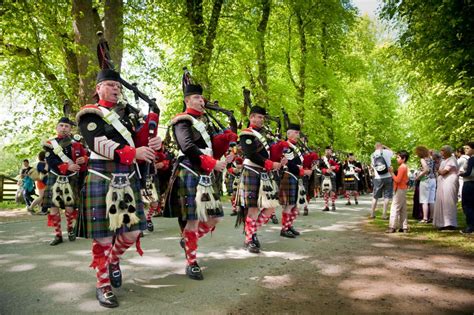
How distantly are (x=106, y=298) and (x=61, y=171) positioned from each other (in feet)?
12.1

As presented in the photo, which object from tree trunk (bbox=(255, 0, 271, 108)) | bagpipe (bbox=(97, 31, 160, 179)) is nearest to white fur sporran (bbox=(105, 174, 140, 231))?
bagpipe (bbox=(97, 31, 160, 179))

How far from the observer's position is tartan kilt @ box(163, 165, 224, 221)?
4.47 m

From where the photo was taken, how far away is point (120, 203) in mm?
3725

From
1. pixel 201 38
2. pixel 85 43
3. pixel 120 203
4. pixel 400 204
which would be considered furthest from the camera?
pixel 201 38

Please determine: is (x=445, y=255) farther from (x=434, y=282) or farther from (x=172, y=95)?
(x=172, y=95)

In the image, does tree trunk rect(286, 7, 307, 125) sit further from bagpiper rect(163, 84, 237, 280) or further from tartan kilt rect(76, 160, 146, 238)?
tartan kilt rect(76, 160, 146, 238)

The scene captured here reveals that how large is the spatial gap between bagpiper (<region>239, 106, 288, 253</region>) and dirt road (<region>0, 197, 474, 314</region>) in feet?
1.56

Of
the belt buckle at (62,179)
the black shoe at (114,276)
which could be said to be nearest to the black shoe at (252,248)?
the black shoe at (114,276)

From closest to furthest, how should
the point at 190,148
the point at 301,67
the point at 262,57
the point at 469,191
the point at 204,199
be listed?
the point at 190,148, the point at 204,199, the point at 469,191, the point at 262,57, the point at 301,67

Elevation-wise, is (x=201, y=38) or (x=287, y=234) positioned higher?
(x=201, y=38)

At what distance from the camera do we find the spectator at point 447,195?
820 cm

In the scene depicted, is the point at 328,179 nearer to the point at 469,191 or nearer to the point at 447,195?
the point at 447,195

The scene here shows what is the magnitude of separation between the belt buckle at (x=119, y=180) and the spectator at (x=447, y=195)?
23.5 ft

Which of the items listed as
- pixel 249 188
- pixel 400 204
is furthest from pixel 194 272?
pixel 400 204
